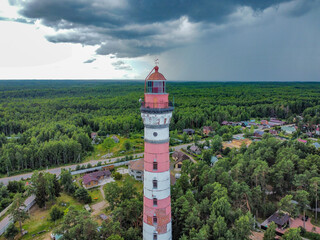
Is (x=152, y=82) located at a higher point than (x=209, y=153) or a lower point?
higher

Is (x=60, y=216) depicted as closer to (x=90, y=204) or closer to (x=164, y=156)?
(x=90, y=204)

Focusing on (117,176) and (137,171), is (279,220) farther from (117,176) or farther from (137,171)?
(117,176)

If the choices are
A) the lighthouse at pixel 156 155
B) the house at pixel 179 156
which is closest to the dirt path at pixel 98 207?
the lighthouse at pixel 156 155

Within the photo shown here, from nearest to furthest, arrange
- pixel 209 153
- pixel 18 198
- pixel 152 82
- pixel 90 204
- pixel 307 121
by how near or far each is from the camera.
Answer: pixel 152 82, pixel 18 198, pixel 90 204, pixel 209 153, pixel 307 121

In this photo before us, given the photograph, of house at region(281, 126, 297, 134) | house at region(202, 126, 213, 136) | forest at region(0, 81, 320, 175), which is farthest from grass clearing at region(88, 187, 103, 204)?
house at region(281, 126, 297, 134)

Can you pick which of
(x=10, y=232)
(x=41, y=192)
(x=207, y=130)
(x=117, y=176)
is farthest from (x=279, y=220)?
(x=207, y=130)

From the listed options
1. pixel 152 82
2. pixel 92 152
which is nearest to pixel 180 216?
pixel 152 82

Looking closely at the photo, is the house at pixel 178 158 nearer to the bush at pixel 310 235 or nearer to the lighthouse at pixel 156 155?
the bush at pixel 310 235
